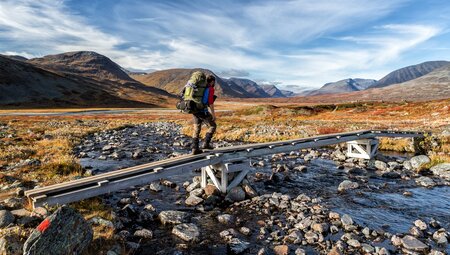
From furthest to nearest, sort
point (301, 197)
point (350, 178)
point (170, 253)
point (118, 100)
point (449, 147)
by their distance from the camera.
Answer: point (118, 100) < point (449, 147) < point (350, 178) < point (301, 197) < point (170, 253)

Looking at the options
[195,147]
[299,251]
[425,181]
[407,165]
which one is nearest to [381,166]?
[407,165]

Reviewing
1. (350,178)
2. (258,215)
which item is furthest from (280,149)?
(258,215)

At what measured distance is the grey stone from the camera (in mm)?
9711

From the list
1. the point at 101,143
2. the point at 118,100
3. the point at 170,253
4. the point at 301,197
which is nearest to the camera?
the point at 170,253

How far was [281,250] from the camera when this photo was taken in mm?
8977

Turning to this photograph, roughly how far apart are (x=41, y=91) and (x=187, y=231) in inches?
6053

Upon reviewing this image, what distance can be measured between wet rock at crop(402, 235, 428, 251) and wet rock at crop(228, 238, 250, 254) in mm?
4826

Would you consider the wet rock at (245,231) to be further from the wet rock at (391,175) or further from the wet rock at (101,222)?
the wet rock at (391,175)

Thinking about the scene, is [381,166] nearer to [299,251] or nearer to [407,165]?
[407,165]

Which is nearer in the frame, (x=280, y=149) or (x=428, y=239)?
(x=428, y=239)

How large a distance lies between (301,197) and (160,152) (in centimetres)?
1526

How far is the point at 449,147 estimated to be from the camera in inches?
1007

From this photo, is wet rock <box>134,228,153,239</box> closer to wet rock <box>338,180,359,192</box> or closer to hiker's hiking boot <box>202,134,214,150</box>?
hiker's hiking boot <box>202,134,214,150</box>

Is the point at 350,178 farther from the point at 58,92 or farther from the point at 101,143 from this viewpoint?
the point at 58,92
